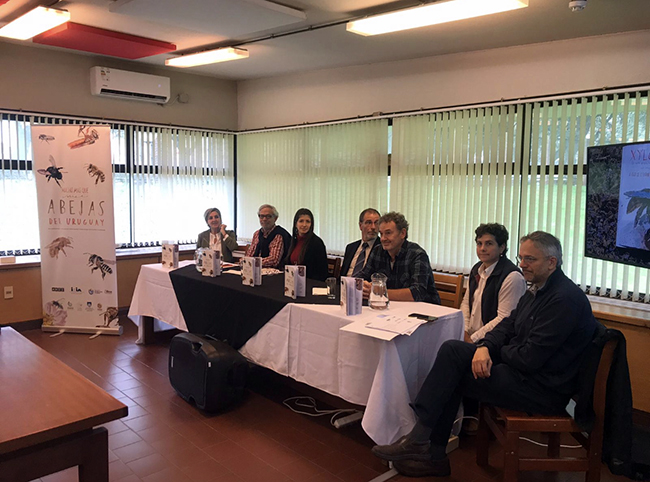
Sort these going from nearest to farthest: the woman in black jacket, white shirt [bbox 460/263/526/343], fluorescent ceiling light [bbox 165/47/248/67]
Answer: white shirt [bbox 460/263/526/343] → the woman in black jacket → fluorescent ceiling light [bbox 165/47/248/67]

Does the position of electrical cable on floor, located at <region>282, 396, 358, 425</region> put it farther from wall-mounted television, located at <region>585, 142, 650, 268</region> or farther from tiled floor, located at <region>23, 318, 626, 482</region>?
wall-mounted television, located at <region>585, 142, 650, 268</region>

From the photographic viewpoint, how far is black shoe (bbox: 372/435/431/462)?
8.09 feet

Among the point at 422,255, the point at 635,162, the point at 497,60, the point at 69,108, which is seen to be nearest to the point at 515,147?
the point at 497,60

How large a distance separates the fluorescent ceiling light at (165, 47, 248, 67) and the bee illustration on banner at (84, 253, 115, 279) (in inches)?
78.5

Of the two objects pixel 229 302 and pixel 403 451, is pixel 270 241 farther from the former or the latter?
pixel 403 451

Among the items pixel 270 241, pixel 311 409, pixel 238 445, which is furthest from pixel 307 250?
pixel 238 445

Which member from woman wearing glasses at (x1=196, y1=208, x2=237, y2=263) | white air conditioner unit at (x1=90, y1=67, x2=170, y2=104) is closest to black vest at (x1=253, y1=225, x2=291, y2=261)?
woman wearing glasses at (x1=196, y1=208, x2=237, y2=263)

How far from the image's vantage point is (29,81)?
501 cm

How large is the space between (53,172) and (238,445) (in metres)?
3.27

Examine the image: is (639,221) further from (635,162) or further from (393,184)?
(393,184)

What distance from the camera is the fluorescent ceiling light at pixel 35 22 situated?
3584 millimetres

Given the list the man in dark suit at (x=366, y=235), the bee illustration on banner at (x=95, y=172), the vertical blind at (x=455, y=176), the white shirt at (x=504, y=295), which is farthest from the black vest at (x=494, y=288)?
the bee illustration on banner at (x=95, y=172)

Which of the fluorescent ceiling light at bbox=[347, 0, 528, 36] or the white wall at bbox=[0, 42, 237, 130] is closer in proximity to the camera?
the fluorescent ceiling light at bbox=[347, 0, 528, 36]

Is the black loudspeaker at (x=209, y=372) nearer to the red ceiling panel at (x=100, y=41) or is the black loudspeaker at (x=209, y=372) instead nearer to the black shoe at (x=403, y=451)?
the black shoe at (x=403, y=451)
